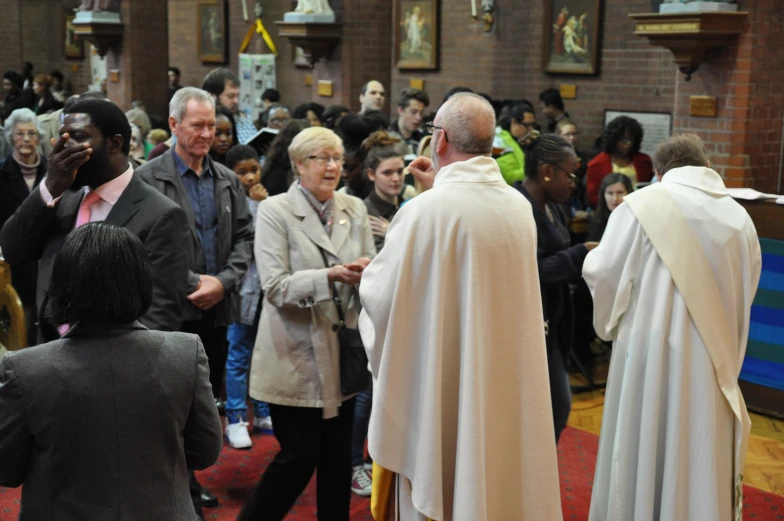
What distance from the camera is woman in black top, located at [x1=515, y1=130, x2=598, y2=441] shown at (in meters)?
4.13

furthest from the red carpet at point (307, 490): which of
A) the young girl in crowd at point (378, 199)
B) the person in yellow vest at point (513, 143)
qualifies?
the person in yellow vest at point (513, 143)

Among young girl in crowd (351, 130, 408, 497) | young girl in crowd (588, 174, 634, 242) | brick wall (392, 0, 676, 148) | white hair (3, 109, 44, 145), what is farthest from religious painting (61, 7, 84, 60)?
young girl in crowd (351, 130, 408, 497)

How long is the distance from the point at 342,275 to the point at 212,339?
0.92 m

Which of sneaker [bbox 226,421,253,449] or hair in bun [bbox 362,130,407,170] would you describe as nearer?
hair in bun [bbox 362,130,407,170]

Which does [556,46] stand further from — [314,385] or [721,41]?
[314,385]

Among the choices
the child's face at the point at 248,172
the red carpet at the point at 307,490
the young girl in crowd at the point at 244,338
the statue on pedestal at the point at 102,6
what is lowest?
the red carpet at the point at 307,490

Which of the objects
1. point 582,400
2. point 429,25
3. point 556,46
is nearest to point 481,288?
point 582,400

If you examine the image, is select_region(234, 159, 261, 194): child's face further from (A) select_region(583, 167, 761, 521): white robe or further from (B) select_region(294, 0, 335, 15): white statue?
(B) select_region(294, 0, 335, 15): white statue

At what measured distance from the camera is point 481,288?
121 inches

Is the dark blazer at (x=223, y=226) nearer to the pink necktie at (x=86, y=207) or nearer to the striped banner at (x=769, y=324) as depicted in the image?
the pink necktie at (x=86, y=207)

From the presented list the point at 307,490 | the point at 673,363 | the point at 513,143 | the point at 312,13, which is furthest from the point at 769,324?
the point at 312,13

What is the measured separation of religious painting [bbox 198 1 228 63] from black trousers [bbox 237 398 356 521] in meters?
14.4

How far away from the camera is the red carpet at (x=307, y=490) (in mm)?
4707

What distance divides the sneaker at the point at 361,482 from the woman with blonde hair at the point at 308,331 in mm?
970
